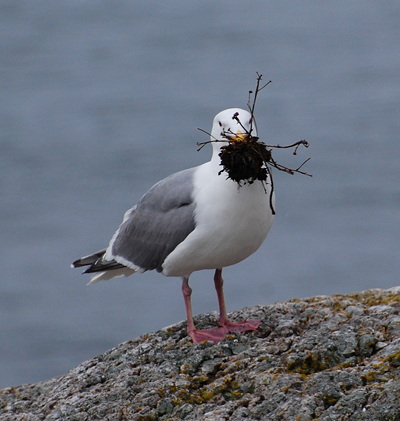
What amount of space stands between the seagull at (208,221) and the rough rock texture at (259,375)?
1.02ft

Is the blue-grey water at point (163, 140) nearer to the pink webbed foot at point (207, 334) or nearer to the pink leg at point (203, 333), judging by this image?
the pink leg at point (203, 333)

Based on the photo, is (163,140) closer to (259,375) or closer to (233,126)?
(233,126)

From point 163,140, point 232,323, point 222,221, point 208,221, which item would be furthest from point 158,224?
point 163,140

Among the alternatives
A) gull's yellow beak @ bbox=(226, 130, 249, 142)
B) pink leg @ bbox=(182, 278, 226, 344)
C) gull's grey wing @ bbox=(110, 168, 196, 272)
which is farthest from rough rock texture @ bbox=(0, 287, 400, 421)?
gull's yellow beak @ bbox=(226, 130, 249, 142)

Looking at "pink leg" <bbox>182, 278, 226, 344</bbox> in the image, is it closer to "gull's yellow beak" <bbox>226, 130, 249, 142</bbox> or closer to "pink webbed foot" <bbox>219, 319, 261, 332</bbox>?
"pink webbed foot" <bbox>219, 319, 261, 332</bbox>

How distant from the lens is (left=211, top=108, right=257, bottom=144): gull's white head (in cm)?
714

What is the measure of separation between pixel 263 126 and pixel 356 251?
6203 mm

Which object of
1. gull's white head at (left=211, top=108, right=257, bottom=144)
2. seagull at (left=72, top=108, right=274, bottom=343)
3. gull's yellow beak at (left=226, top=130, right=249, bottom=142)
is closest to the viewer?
gull's yellow beak at (left=226, top=130, right=249, bottom=142)

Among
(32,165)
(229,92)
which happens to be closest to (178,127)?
(229,92)

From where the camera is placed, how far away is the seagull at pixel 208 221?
24.2 feet

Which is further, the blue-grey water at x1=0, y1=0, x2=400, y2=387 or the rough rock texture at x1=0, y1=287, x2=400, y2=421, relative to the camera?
the blue-grey water at x1=0, y1=0, x2=400, y2=387

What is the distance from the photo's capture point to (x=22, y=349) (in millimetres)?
25656

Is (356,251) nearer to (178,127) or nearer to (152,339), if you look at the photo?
(178,127)

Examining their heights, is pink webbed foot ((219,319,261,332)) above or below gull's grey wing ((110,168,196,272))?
below
